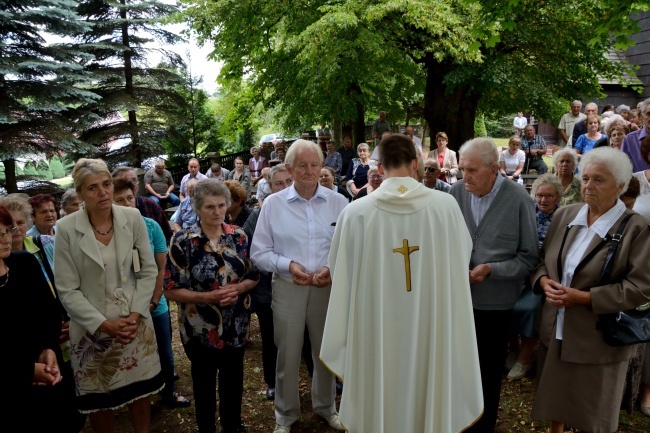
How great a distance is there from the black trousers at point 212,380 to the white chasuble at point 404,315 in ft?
3.36

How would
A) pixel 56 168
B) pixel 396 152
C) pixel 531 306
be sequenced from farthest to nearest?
pixel 56 168
pixel 531 306
pixel 396 152

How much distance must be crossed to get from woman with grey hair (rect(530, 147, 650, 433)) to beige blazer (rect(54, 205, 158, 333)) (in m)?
2.76

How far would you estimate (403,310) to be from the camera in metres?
2.78

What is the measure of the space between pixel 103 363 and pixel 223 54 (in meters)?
12.2

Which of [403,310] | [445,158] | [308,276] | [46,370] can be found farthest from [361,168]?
[46,370]

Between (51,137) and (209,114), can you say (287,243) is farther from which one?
(209,114)

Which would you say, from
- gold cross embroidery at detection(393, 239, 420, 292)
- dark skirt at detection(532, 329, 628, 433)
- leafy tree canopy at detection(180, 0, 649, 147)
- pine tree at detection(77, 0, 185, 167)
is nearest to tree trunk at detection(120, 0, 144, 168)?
pine tree at detection(77, 0, 185, 167)

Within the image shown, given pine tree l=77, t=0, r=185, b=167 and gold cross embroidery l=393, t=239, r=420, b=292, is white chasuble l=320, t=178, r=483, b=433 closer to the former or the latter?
gold cross embroidery l=393, t=239, r=420, b=292

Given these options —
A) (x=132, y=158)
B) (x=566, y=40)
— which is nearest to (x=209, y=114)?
(x=132, y=158)

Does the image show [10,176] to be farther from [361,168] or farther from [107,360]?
[107,360]

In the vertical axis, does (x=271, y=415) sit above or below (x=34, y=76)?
below

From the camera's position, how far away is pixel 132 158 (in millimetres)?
16281

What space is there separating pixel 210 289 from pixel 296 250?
0.67m

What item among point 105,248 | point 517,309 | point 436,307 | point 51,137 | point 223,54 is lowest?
point 517,309
